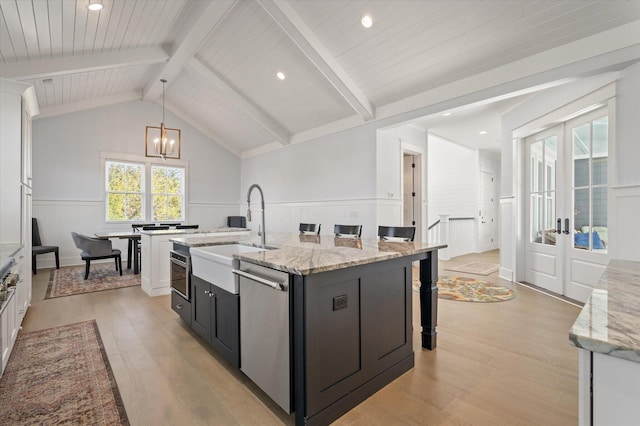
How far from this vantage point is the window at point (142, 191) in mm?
7039

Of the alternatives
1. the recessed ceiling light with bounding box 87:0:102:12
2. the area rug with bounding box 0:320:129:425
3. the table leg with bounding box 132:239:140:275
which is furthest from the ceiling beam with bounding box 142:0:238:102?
the area rug with bounding box 0:320:129:425

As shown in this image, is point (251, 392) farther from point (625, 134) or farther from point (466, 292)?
point (625, 134)

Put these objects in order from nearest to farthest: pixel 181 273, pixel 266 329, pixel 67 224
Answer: pixel 266 329 → pixel 181 273 → pixel 67 224

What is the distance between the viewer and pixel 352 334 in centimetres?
181

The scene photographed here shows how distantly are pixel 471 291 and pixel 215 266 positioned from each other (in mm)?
3664

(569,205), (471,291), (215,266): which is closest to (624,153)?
(569,205)

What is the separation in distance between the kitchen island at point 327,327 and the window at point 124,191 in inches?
259

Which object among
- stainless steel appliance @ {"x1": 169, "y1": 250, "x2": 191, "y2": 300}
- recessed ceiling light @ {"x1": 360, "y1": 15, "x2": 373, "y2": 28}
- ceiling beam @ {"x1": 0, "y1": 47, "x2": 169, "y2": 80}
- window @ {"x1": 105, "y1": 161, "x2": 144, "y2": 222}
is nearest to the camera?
stainless steel appliance @ {"x1": 169, "y1": 250, "x2": 191, "y2": 300}

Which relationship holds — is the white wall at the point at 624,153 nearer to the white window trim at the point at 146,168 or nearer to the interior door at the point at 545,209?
the interior door at the point at 545,209

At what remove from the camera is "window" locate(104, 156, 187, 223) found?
7.04m

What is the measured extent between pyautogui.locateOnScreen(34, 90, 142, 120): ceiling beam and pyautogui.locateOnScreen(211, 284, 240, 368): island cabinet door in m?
6.49

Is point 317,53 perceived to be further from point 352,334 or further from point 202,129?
point 202,129

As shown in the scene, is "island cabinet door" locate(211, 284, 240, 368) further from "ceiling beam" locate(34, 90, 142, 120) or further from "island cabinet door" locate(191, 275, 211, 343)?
"ceiling beam" locate(34, 90, 142, 120)

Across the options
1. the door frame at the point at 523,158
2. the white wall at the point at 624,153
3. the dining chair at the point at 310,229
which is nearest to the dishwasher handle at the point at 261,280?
the dining chair at the point at 310,229
